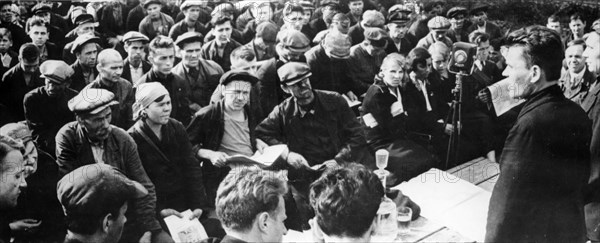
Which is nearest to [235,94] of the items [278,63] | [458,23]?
[278,63]

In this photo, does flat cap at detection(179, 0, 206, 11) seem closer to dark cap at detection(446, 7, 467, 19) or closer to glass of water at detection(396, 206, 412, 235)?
dark cap at detection(446, 7, 467, 19)

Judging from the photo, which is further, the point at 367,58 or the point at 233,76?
the point at 367,58

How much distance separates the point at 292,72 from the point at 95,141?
124 centimetres

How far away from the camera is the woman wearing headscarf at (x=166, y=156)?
139 inches

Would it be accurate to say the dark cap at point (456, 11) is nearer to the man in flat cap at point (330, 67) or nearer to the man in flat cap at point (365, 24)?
the man in flat cap at point (365, 24)

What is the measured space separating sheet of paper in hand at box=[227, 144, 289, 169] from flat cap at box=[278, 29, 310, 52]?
0.61 m

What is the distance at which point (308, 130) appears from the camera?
367cm

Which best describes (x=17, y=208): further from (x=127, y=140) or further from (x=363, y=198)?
(x=363, y=198)

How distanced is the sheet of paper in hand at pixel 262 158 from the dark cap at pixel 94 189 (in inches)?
22.4

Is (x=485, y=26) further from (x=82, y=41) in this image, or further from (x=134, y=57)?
(x=82, y=41)

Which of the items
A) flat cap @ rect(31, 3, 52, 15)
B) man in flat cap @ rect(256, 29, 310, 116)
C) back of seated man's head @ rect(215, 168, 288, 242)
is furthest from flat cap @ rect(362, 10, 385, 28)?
flat cap @ rect(31, 3, 52, 15)

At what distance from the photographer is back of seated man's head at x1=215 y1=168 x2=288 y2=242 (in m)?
3.47

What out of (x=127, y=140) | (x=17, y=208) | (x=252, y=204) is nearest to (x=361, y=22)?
(x=252, y=204)

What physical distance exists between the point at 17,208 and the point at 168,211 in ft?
2.96
